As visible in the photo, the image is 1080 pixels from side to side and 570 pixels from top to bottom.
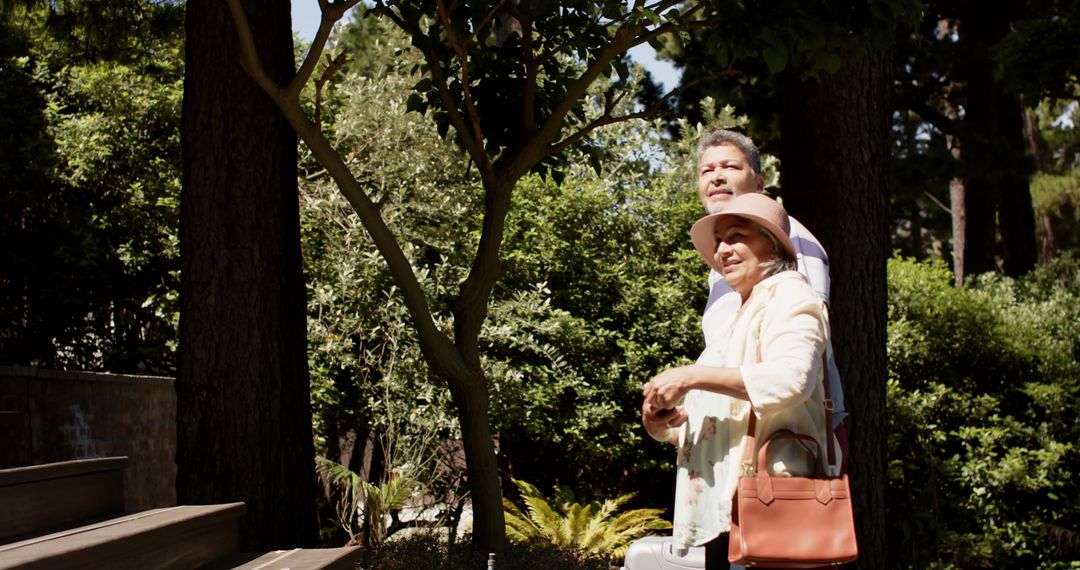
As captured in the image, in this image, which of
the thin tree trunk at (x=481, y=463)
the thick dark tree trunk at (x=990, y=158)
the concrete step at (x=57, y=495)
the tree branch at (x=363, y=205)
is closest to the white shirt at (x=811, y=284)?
the concrete step at (x=57, y=495)

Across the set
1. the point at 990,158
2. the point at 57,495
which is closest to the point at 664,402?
the point at 57,495

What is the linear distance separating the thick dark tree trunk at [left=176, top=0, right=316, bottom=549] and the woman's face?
91.4 inches

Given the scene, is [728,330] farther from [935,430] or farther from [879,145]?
[935,430]

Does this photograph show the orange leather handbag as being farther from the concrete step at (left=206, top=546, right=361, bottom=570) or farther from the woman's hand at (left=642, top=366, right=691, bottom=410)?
the concrete step at (left=206, top=546, right=361, bottom=570)

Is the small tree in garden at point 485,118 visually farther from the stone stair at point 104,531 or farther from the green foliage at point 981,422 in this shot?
the green foliage at point 981,422

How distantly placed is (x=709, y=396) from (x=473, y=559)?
9.24 feet

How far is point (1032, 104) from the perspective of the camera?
33.1 feet

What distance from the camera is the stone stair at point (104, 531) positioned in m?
2.75

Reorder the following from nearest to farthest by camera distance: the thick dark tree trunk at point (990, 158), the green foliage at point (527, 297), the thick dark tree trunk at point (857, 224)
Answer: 1. the thick dark tree trunk at point (857, 224)
2. the green foliage at point (527, 297)
3. the thick dark tree trunk at point (990, 158)

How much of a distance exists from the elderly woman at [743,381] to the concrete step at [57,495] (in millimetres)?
1736

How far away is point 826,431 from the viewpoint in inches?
121

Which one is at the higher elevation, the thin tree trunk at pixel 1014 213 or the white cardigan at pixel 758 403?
the thin tree trunk at pixel 1014 213

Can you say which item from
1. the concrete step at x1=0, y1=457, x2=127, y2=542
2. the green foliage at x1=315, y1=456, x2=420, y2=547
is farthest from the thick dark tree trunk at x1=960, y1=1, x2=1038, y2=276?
the concrete step at x1=0, y1=457, x2=127, y2=542

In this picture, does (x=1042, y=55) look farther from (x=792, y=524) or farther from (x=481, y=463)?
(x=792, y=524)
